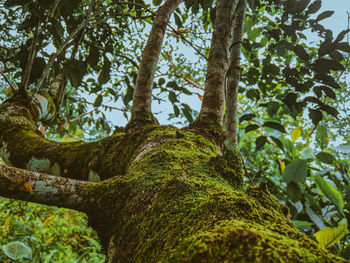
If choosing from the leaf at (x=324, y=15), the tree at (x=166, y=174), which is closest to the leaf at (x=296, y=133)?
the tree at (x=166, y=174)

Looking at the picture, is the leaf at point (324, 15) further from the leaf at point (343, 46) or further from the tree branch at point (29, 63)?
the tree branch at point (29, 63)

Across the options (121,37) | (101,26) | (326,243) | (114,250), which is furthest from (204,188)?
(121,37)

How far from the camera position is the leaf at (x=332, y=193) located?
933 millimetres

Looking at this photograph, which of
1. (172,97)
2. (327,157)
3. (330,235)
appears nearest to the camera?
(330,235)

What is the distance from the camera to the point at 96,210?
0.72 metres

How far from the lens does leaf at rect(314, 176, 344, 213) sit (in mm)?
933

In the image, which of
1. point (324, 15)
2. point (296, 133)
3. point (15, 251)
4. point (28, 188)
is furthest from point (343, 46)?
point (15, 251)

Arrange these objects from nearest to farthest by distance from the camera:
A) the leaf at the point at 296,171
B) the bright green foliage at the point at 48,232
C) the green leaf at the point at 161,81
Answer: the leaf at the point at 296,171
the bright green foliage at the point at 48,232
the green leaf at the point at 161,81

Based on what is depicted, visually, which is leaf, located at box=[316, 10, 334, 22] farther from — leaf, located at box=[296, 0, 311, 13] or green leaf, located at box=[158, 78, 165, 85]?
green leaf, located at box=[158, 78, 165, 85]

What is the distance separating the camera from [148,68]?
5.81ft

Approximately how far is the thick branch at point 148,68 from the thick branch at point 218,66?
16.7 inches

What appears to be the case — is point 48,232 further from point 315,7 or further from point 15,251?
point 315,7

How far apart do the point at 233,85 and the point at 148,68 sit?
79 cm

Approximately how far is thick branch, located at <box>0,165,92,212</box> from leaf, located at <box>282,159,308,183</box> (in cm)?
72
